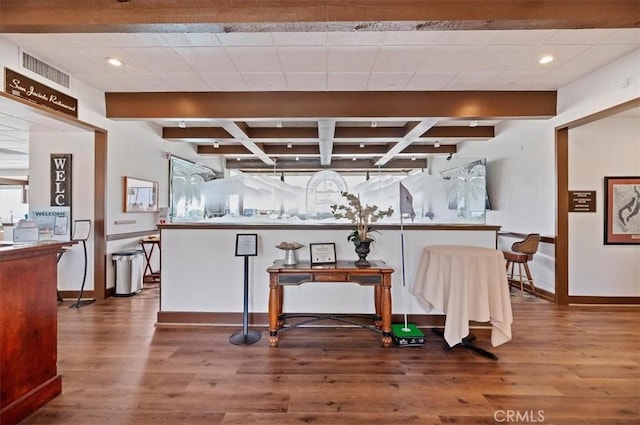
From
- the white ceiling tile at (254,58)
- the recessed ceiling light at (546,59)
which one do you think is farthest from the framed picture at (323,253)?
the recessed ceiling light at (546,59)

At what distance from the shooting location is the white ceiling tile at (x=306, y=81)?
395 cm

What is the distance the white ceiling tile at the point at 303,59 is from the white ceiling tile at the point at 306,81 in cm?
12

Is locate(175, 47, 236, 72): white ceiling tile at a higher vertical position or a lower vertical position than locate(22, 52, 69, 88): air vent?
higher

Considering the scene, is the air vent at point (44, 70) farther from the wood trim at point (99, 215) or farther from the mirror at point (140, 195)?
the mirror at point (140, 195)

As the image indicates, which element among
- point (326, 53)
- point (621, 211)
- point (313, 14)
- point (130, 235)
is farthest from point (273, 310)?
point (621, 211)

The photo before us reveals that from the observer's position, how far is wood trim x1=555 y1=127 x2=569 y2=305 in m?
4.70

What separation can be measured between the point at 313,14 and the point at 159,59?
81.0 inches

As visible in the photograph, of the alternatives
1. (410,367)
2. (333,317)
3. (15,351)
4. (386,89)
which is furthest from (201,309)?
(386,89)

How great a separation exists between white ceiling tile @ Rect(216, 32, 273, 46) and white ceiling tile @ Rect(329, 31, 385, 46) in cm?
61

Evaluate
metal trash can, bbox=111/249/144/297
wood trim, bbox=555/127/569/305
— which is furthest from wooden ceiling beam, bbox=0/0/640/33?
metal trash can, bbox=111/249/144/297

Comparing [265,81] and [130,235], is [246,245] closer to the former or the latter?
[265,81]

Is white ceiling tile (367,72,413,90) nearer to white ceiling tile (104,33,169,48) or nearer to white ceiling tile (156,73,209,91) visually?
white ceiling tile (156,73,209,91)

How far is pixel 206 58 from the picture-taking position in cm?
354

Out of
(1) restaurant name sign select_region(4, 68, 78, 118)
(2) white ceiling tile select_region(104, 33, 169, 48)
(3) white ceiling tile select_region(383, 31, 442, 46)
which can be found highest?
(3) white ceiling tile select_region(383, 31, 442, 46)
